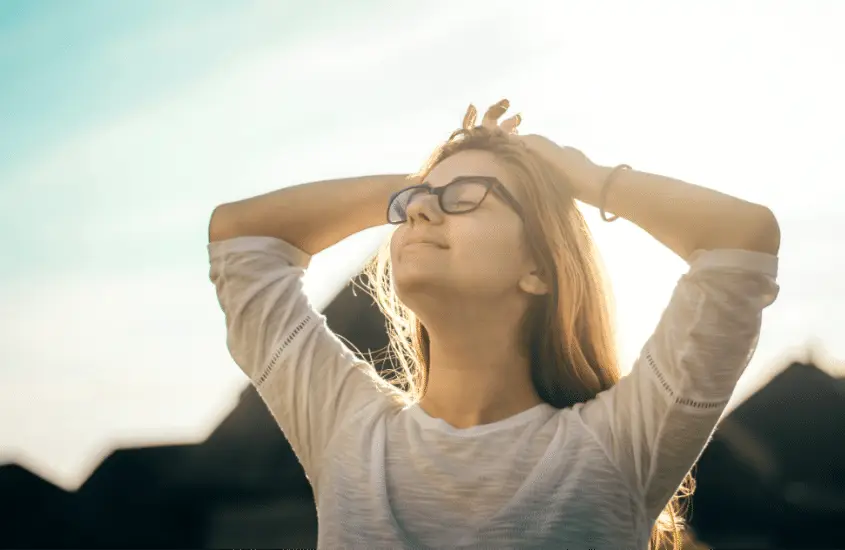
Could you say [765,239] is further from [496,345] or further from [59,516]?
[59,516]

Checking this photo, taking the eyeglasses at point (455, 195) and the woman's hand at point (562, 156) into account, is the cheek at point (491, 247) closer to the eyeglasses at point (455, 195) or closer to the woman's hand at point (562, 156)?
the eyeglasses at point (455, 195)

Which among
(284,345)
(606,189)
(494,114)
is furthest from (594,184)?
(284,345)

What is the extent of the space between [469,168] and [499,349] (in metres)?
0.51

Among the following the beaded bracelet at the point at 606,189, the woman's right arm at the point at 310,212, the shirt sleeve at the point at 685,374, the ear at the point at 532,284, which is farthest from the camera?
the woman's right arm at the point at 310,212

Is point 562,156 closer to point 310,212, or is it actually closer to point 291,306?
point 310,212

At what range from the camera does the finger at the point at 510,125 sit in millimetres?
2906

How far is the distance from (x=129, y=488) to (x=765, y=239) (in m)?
6.92

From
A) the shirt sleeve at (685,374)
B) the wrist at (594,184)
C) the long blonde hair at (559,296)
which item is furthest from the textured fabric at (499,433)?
the wrist at (594,184)

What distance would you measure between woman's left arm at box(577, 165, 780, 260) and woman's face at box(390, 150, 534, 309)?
24 centimetres

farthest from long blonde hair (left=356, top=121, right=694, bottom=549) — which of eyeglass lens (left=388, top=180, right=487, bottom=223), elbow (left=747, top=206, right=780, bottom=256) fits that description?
elbow (left=747, top=206, right=780, bottom=256)

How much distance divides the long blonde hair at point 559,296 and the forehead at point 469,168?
34 mm

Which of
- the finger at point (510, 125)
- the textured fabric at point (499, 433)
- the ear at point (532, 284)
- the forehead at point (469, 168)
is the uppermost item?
the finger at point (510, 125)

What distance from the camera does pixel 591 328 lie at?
283 centimetres

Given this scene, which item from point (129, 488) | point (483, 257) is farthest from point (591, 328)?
point (129, 488)
